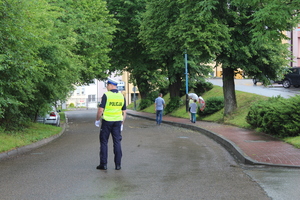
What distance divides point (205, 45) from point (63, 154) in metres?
11.4

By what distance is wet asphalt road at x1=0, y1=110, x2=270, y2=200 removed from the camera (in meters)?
6.71

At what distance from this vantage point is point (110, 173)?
28.5 feet

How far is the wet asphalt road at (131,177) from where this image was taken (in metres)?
6.71

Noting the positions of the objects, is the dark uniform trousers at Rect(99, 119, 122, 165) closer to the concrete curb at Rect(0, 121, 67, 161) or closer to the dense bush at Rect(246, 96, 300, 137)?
the concrete curb at Rect(0, 121, 67, 161)

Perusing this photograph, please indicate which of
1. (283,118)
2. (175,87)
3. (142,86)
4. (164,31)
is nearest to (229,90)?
(164,31)

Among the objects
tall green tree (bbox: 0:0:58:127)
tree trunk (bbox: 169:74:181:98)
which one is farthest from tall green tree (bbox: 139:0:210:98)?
tall green tree (bbox: 0:0:58:127)

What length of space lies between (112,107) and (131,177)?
5.48ft

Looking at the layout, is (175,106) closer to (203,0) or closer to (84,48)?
(84,48)

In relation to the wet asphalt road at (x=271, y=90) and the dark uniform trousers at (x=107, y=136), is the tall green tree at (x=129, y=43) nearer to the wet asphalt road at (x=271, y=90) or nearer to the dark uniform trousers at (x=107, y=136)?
the wet asphalt road at (x=271, y=90)

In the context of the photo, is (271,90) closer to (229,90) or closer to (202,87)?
(202,87)

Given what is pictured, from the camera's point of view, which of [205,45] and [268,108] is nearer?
A: [268,108]

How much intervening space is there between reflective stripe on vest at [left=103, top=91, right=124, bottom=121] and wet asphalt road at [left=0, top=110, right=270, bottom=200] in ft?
3.58

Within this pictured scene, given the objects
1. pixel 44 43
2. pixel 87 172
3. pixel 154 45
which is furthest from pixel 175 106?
pixel 87 172

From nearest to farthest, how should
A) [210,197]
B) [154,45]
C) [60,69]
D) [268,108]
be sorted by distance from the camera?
[210,197]
[268,108]
[60,69]
[154,45]
